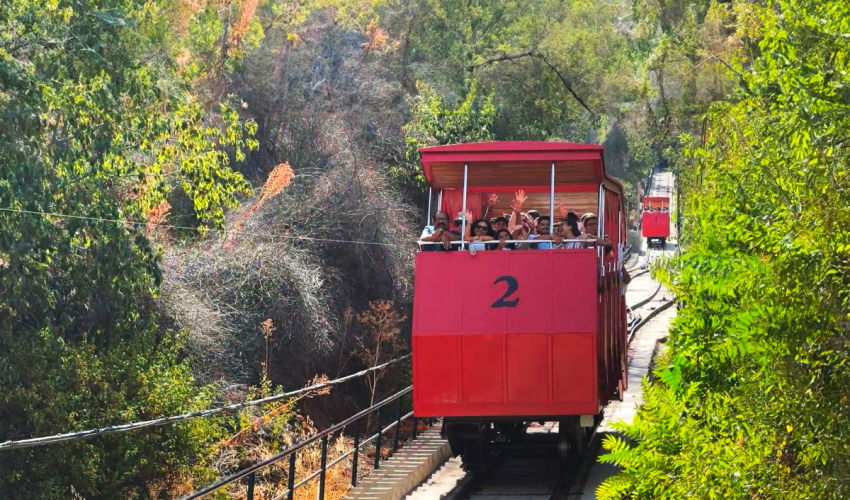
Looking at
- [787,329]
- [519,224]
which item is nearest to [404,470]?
[519,224]

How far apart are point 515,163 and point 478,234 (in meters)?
1.12

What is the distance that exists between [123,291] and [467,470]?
6641 mm

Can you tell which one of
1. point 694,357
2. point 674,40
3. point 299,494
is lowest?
point 299,494

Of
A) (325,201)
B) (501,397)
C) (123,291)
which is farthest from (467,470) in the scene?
(325,201)

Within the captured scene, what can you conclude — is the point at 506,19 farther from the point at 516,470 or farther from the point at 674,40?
the point at 516,470

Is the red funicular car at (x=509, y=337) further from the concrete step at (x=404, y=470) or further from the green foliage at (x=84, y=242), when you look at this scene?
the green foliage at (x=84, y=242)

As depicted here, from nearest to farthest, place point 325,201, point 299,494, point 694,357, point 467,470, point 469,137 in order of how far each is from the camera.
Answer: point 694,357 < point 467,470 < point 299,494 < point 325,201 < point 469,137

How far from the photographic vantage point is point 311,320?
2541cm

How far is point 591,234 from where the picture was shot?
14359mm

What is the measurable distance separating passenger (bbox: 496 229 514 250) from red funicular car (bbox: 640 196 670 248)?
4834 cm

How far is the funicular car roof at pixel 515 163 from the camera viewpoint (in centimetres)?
1448

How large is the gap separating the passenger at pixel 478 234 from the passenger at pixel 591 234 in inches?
46.7

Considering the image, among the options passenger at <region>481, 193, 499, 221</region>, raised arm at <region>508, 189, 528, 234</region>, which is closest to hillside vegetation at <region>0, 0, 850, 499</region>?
raised arm at <region>508, 189, 528, 234</region>

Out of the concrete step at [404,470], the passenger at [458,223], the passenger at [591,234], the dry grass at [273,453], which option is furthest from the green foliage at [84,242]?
the passenger at [591,234]
